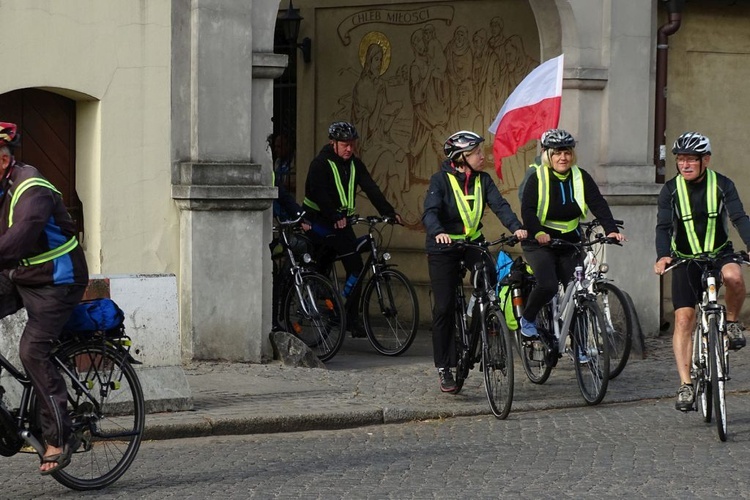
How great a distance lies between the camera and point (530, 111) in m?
11.6

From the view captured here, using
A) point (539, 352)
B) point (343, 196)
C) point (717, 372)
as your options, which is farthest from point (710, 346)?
point (343, 196)

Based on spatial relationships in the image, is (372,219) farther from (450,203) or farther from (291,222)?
(450,203)

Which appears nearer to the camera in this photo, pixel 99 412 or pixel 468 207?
pixel 99 412

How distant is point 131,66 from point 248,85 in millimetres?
969

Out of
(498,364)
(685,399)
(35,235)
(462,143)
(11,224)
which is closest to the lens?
(35,235)

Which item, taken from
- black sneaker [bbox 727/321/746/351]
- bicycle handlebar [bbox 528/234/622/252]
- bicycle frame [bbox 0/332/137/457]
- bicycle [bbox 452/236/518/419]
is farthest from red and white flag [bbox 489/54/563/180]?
bicycle frame [bbox 0/332/137/457]

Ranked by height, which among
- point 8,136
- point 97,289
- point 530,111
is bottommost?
point 97,289

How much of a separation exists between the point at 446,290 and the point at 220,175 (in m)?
2.38

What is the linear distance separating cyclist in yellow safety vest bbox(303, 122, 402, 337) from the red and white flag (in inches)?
72.4

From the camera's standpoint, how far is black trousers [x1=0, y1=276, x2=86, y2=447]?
7012 millimetres

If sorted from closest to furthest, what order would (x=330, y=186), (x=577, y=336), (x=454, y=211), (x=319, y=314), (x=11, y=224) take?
(x=11, y=224)
(x=454, y=211)
(x=577, y=336)
(x=319, y=314)
(x=330, y=186)

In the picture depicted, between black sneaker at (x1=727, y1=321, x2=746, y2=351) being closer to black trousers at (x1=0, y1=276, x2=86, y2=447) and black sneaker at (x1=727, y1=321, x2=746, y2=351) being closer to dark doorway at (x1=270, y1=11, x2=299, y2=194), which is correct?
black trousers at (x1=0, y1=276, x2=86, y2=447)

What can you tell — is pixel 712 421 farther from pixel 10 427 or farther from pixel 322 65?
pixel 322 65

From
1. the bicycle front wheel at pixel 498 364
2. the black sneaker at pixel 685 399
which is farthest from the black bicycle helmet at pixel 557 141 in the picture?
the black sneaker at pixel 685 399
